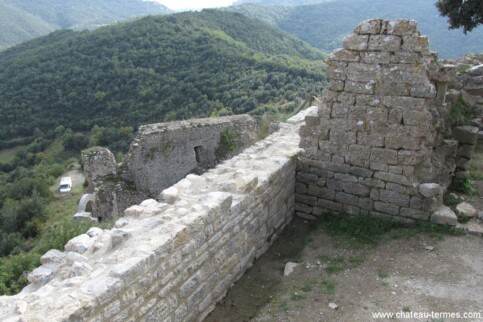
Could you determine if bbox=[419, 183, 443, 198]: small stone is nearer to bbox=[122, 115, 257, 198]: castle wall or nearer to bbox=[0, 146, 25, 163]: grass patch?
bbox=[122, 115, 257, 198]: castle wall

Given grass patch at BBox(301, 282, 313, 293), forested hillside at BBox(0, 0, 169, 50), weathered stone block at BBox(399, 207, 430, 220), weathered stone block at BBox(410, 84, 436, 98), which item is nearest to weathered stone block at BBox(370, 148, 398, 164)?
weathered stone block at BBox(399, 207, 430, 220)

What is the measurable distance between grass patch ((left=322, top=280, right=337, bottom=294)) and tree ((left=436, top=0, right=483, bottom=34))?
12.2m

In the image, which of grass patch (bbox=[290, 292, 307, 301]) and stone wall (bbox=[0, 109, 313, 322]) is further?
grass patch (bbox=[290, 292, 307, 301])

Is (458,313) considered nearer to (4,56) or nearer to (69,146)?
(69,146)

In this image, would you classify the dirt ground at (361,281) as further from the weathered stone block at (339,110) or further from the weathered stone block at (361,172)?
the weathered stone block at (339,110)

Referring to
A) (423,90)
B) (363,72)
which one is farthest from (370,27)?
(423,90)

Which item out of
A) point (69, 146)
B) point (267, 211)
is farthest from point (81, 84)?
point (267, 211)

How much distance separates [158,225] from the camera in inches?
151

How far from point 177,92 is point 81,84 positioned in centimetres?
1129

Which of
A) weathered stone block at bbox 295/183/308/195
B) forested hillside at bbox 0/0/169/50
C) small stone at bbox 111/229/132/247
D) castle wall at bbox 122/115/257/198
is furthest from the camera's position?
forested hillside at bbox 0/0/169/50

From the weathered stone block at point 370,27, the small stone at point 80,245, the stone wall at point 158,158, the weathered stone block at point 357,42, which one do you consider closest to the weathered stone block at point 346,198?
the weathered stone block at point 357,42

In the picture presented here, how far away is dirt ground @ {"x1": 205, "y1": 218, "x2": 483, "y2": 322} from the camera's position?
4145 millimetres

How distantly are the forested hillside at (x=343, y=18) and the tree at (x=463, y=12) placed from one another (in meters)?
52.5

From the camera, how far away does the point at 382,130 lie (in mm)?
5434
